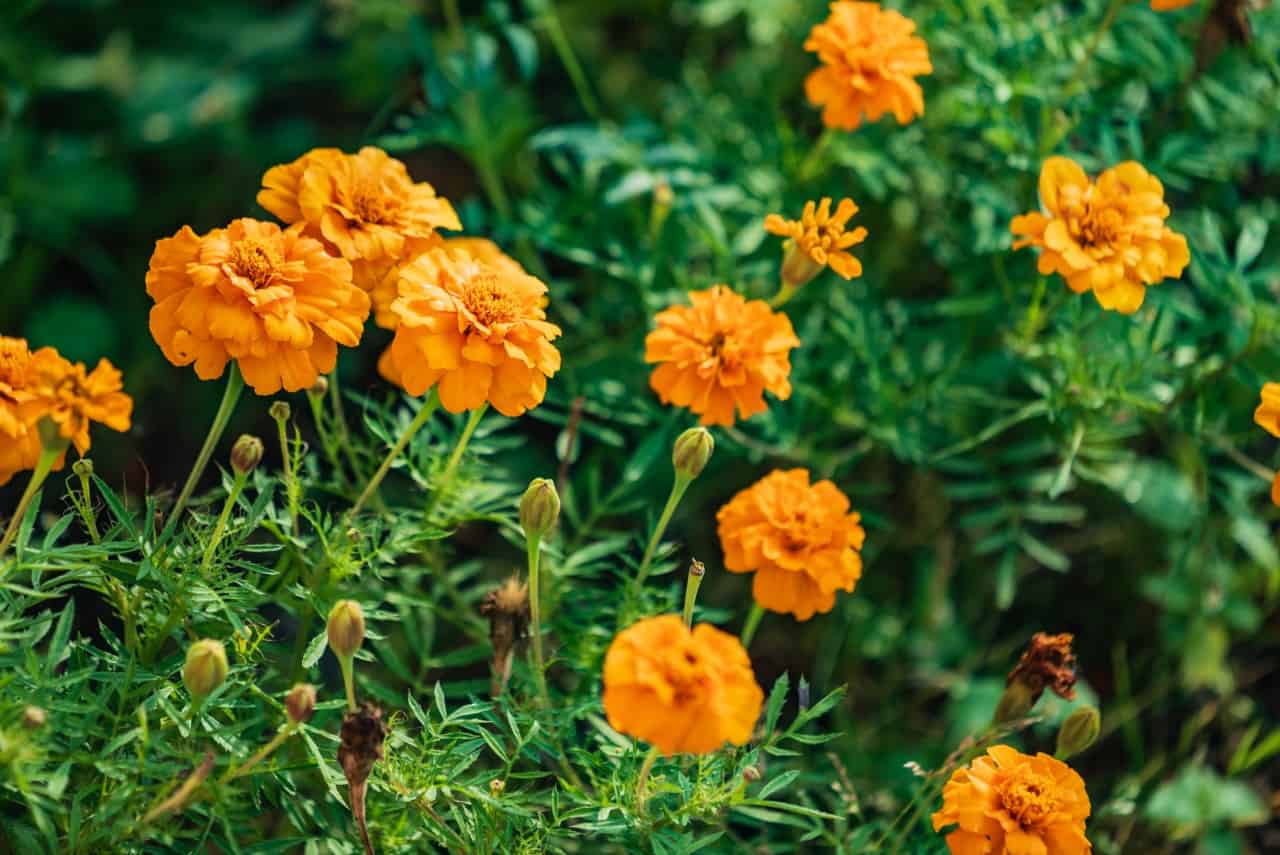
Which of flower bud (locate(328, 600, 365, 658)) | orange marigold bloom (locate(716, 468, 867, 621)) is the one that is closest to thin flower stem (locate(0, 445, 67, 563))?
flower bud (locate(328, 600, 365, 658))

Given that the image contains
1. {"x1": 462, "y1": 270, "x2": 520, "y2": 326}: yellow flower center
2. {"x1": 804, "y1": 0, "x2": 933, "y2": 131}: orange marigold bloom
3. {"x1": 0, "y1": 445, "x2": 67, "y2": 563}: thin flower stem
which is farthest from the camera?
{"x1": 804, "y1": 0, "x2": 933, "y2": 131}: orange marigold bloom

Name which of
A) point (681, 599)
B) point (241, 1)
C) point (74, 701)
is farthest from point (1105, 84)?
point (241, 1)

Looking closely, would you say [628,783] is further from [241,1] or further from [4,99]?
[241,1]

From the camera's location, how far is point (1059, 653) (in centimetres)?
127

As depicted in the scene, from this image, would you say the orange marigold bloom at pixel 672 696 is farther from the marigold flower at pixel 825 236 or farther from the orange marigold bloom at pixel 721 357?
the marigold flower at pixel 825 236

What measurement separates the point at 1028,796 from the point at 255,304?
811mm

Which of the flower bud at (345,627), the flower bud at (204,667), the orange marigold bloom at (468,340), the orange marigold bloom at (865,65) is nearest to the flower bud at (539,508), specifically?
the orange marigold bloom at (468,340)

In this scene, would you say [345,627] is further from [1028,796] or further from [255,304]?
[1028,796]

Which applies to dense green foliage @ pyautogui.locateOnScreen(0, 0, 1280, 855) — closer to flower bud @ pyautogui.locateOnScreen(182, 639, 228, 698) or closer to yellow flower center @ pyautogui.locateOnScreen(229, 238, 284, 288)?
flower bud @ pyautogui.locateOnScreen(182, 639, 228, 698)

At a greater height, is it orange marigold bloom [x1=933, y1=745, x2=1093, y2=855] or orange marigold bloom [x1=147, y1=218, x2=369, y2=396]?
orange marigold bloom [x1=147, y1=218, x2=369, y2=396]

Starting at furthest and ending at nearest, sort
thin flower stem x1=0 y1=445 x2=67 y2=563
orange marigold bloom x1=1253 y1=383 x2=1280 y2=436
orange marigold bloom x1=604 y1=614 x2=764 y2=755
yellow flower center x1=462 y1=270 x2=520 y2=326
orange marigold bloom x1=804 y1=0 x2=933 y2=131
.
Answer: orange marigold bloom x1=804 y1=0 x2=933 y2=131 < orange marigold bloom x1=1253 y1=383 x2=1280 y2=436 < yellow flower center x1=462 y1=270 x2=520 y2=326 < thin flower stem x1=0 y1=445 x2=67 y2=563 < orange marigold bloom x1=604 y1=614 x2=764 y2=755

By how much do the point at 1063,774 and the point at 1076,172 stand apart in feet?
2.20

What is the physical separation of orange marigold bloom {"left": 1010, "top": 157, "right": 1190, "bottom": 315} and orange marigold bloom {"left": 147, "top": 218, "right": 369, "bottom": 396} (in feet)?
2.36

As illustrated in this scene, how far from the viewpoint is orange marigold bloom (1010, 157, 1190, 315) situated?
135 cm
